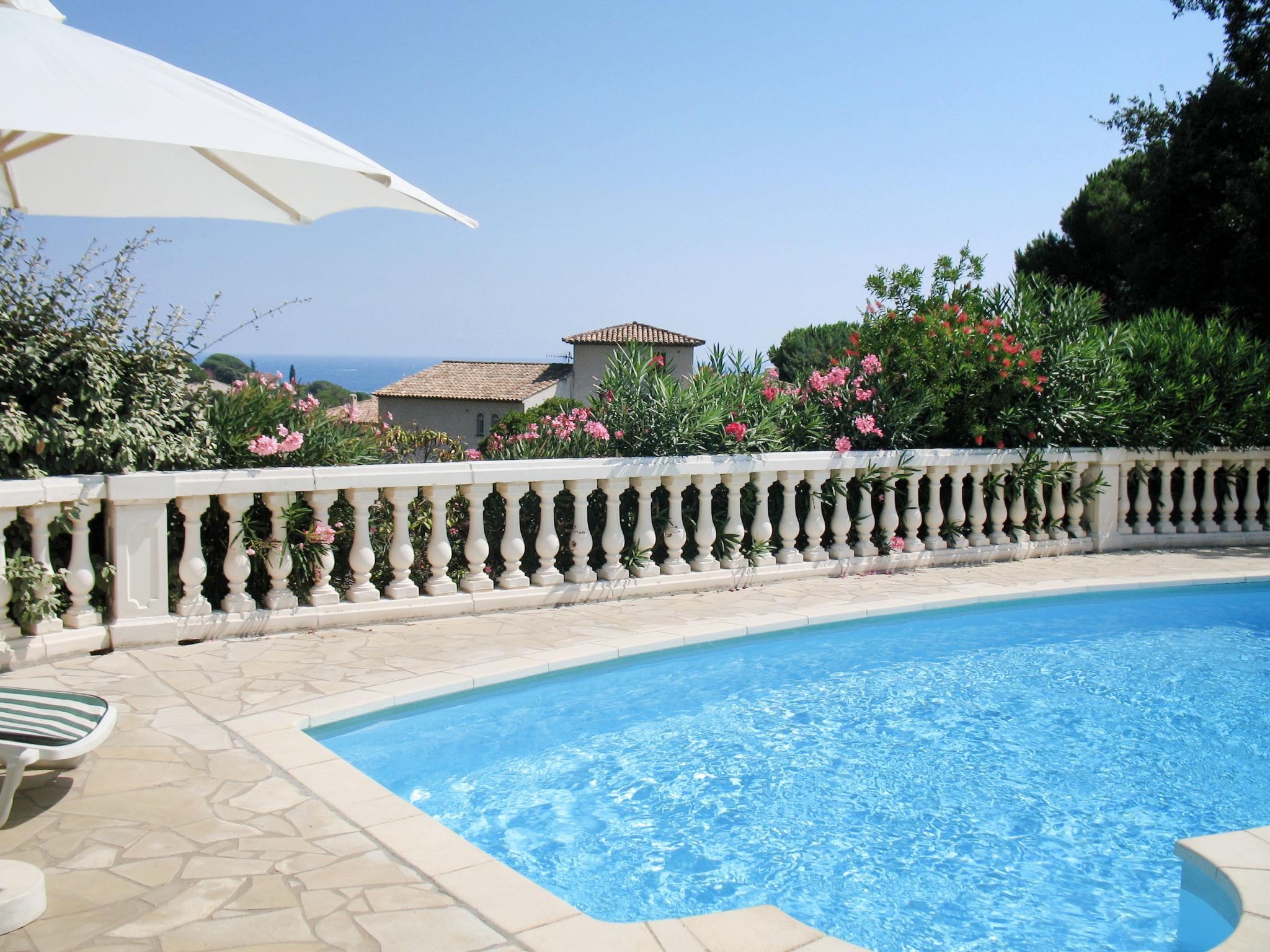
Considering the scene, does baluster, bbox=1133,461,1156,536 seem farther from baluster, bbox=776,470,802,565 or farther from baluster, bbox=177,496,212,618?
baluster, bbox=177,496,212,618

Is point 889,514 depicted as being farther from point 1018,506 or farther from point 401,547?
point 401,547

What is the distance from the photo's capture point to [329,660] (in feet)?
19.8

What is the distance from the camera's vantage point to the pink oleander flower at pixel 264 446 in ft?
22.0

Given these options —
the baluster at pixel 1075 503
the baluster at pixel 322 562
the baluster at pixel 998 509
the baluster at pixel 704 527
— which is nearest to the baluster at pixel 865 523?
the baluster at pixel 998 509

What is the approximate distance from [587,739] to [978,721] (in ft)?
7.16

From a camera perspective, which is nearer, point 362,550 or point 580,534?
point 362,550

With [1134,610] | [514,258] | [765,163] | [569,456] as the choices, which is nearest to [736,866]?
[569,456]

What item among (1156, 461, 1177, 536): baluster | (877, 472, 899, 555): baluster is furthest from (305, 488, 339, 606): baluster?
(1156, 461, 1177, 536): baluster

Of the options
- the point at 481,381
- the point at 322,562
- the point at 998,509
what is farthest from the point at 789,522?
the point at 481,381

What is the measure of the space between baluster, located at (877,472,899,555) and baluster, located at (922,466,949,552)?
376 millimetres

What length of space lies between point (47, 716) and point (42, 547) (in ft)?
6.97

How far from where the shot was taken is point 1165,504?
10672mm

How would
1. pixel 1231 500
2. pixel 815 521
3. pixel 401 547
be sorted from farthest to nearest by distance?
pixel 1231 500
pixel 815 521
pixel 401 547

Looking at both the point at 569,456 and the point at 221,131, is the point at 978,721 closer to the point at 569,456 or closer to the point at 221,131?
the point at 569,456
